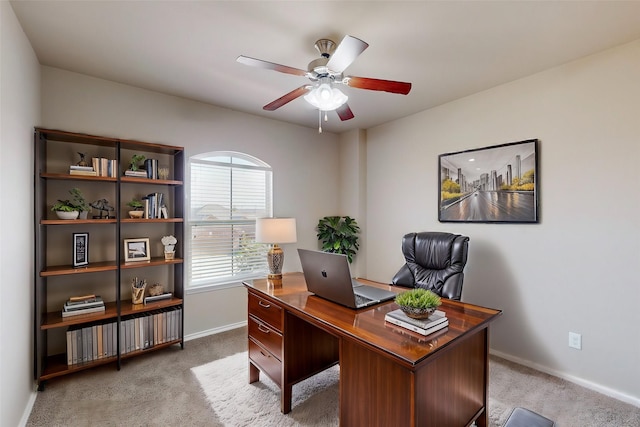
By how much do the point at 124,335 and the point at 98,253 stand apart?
785 mm

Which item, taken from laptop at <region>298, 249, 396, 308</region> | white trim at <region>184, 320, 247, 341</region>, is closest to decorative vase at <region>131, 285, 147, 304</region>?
white trim at <region>184, 320, 247, 341</region>

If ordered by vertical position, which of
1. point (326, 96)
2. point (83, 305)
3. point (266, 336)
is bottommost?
point (266, 336)

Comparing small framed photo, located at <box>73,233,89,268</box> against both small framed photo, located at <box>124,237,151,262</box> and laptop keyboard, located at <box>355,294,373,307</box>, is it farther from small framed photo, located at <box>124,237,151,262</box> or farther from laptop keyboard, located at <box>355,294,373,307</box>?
laptop keyboard, located at <box>355,294,373,307</box>

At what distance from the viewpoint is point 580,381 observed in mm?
2383

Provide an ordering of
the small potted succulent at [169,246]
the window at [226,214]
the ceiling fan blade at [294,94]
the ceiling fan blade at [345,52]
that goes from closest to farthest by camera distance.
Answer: the ceiling fan blade at [345,52] < the ceiling fan blade at [294,94] < the small potted succulent at [169,246] < the window at [226,214]

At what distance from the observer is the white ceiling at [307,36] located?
5.93 feet

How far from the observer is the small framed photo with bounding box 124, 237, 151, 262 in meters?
2.80

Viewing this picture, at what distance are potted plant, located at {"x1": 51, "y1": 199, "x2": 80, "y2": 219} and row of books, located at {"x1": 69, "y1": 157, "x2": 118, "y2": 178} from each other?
0.87 feet

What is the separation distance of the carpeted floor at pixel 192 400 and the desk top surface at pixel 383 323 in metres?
0.78

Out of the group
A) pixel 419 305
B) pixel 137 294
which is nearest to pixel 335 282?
pixel 419 305

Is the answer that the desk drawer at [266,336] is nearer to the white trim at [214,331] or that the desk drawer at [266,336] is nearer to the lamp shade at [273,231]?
the lamp shade at [273,231]

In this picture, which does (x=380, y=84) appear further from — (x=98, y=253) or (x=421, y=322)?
(x=98, y=253)

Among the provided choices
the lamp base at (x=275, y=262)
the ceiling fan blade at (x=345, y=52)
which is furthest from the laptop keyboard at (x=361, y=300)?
the ceiling fan blade at (x=345, y=52)

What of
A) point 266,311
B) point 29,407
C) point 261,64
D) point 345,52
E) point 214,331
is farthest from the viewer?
point 214,331
